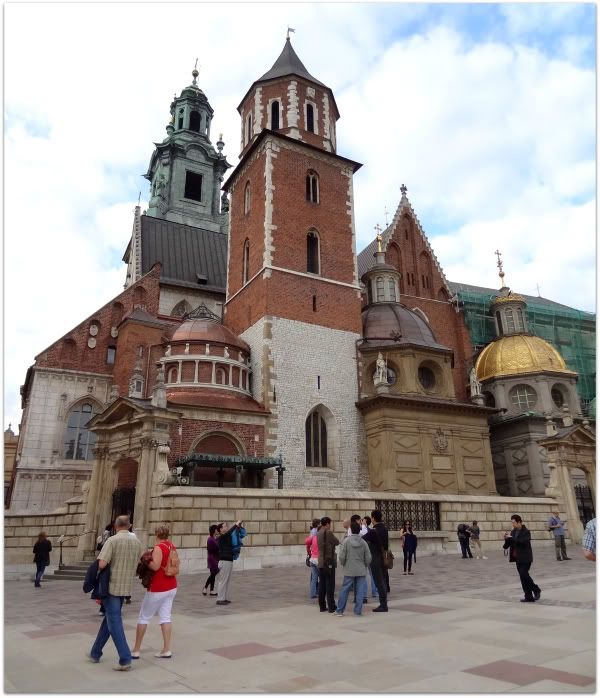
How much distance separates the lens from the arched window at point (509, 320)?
125 feet

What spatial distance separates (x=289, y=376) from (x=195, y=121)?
144ft

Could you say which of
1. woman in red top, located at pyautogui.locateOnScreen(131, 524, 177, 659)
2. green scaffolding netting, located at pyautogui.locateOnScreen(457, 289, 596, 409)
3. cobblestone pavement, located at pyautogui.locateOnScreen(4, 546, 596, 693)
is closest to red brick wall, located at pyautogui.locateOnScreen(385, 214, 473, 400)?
green scaffolding netting, located at pyautogui.locateOnScreen(457, 289, 596, 409)

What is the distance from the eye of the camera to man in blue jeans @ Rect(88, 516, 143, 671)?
19.3ft

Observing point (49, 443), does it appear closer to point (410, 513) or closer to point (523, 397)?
point (410, 513)

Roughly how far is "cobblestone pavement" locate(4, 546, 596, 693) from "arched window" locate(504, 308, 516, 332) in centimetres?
2815

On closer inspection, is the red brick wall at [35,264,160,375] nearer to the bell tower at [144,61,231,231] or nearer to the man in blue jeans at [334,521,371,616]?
the bell tower at [144,61,231,231]

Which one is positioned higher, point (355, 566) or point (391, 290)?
point (391, 290)

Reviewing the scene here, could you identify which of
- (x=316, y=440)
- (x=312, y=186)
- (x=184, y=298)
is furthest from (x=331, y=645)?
(x=184, y=298)

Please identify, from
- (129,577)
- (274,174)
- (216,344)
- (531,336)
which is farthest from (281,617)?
(531,336)

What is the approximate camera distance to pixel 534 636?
6.71m

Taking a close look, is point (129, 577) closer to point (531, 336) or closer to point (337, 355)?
point (337, 355)

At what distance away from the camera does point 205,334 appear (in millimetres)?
26547

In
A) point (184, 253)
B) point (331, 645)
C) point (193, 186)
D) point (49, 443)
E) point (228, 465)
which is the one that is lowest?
point (331, 645)

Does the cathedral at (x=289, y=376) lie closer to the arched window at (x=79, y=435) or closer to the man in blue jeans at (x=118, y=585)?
the arched window at (x=79, y=435)
